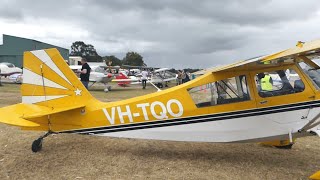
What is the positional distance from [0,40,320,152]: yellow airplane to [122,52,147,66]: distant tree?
4053 inches

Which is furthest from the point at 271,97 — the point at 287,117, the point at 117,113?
the point at 117,113

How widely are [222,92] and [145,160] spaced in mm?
1970

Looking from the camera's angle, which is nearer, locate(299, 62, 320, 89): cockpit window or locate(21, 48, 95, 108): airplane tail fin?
locate(299, 62, 320, 89): cockpit window

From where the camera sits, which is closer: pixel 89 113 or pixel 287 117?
pixel 287 117

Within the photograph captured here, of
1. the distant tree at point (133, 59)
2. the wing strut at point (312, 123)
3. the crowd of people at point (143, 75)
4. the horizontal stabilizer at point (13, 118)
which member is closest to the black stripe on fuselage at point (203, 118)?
the wing strut at point (312, 123)

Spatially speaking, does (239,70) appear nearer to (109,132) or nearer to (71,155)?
(109,132)

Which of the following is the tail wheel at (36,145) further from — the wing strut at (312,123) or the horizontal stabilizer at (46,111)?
the wing strut at (312,123)

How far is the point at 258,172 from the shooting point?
5.67 meters

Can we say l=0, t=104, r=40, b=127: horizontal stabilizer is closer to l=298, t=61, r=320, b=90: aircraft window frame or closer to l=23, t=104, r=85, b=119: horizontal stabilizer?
l=23, t=104, r=85, b=119: horizontal stabilizer

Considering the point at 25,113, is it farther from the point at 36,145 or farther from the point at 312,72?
the point at 312,72

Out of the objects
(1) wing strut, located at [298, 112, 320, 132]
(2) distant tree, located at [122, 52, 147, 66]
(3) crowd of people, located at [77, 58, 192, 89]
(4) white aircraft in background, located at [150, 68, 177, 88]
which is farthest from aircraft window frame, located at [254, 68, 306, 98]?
(2) distant tree, located at [122, 52, 147, 66]

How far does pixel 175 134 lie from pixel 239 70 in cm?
168

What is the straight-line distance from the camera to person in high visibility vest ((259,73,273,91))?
5.83 m

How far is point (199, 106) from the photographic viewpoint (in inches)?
232
